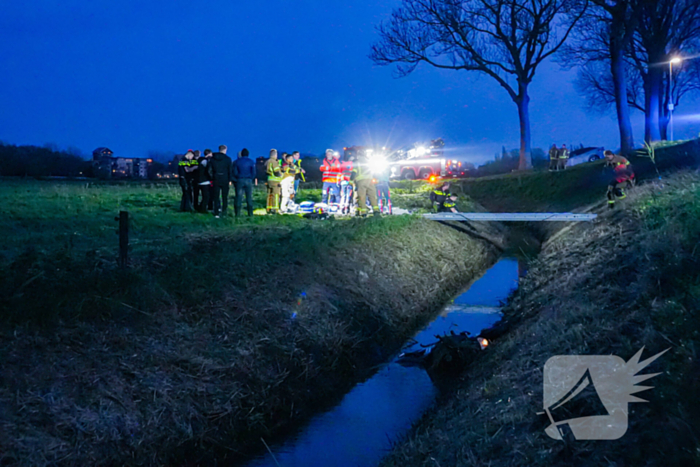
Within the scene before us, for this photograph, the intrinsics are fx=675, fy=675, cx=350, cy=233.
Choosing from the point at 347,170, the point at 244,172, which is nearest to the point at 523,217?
the point at 347,170

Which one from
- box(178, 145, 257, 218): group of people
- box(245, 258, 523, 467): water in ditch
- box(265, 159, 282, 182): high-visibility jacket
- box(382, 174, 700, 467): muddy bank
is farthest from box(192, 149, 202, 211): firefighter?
box(382, 174, 700, 467): muddy bank

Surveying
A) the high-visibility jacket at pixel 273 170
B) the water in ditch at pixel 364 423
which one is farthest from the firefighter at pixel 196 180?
the water in ditch at pixel 364 423

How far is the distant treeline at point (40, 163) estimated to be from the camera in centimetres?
4194

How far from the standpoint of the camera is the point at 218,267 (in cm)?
1098

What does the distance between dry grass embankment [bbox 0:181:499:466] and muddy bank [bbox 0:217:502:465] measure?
2 centimetres

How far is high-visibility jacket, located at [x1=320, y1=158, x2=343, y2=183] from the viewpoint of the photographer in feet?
62.5

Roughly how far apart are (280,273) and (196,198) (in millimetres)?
7903

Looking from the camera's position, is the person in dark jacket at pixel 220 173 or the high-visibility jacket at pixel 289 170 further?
the high-visibility jacket at pixel 289 170

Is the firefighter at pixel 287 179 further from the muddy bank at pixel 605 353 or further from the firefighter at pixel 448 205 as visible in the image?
the muddy bank at pixel 605 353

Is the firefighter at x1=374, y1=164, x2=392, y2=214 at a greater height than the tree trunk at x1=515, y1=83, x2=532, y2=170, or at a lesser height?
lesser

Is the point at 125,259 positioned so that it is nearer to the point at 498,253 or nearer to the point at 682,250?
the point at 682,250

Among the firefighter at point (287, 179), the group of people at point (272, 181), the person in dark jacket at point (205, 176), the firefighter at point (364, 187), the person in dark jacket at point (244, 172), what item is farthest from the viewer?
the firefighter at point (364, 187)

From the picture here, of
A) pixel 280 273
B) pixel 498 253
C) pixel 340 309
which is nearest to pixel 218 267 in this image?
pixel 280 273

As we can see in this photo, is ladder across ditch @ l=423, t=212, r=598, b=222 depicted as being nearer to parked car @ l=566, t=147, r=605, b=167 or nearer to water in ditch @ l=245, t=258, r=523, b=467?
water in ditch @ l=245, t=258, r=523, b=467
